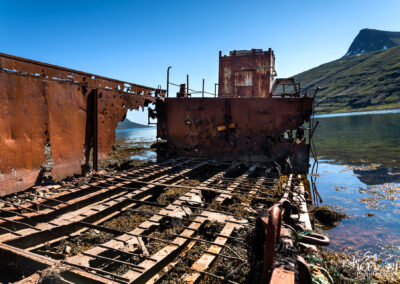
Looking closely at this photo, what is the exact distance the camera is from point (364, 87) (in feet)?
448

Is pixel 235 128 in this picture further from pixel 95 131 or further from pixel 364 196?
pixel 364 196

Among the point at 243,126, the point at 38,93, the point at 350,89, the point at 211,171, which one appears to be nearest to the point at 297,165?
the point at 243,126

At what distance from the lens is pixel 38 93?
475cm

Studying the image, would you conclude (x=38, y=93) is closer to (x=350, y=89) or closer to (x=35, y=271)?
(x=35, y=271)

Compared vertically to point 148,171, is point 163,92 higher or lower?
higher

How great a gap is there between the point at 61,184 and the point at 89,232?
2.20 metres

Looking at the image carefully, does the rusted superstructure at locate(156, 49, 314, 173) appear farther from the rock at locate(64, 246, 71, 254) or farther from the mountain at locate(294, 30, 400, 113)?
the mountain at locate(294, 30, 400, 113)

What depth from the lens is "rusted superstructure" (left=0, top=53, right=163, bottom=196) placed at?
4297 mm

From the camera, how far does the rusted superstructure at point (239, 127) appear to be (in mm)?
8117

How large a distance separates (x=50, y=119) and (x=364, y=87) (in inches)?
6443

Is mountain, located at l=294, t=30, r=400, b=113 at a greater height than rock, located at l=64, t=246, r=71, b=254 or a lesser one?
greater

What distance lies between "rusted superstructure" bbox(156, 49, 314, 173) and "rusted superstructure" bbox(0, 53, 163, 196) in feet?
9.19

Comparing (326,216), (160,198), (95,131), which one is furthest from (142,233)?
(326,216)

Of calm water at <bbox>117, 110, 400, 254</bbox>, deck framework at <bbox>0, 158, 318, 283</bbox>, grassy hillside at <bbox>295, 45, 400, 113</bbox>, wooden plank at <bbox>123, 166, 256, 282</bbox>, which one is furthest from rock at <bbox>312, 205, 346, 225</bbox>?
grassy hillside at <bbox>295, 45, 400, 113</bbox>
